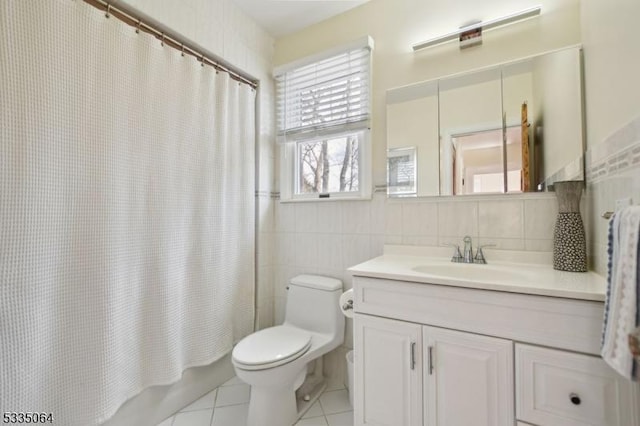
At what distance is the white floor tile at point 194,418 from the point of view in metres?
1.53

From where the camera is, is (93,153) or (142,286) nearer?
(93,153)

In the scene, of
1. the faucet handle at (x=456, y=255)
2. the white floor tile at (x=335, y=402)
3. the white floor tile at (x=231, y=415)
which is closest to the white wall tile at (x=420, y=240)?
the faucet handle at (x=456, y=255)

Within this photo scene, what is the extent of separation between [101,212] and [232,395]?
1336 mm

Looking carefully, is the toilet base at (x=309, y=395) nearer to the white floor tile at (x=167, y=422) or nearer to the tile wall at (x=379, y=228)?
the tile wall at (x=379, y=228)

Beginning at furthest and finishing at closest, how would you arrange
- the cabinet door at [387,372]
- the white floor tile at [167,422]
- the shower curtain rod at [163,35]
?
the white floor tile at [167,422], the shower curtain rod at [163,35], the cabinet door at [387,372]

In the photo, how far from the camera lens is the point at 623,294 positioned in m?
0.65

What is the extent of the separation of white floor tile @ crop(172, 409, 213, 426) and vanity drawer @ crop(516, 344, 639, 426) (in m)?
1.50

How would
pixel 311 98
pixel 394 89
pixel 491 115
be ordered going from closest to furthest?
pixel 491 115 < pixel 394 89 < pixel 311 98

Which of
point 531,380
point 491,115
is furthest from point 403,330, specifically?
point 491,115

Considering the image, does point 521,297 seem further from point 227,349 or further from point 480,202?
point 227,349

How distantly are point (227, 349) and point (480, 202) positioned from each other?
1.77m

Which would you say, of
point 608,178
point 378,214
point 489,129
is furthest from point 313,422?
point 489,129

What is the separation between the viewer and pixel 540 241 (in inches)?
54.9

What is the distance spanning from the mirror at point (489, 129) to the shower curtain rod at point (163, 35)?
3.61 feet
